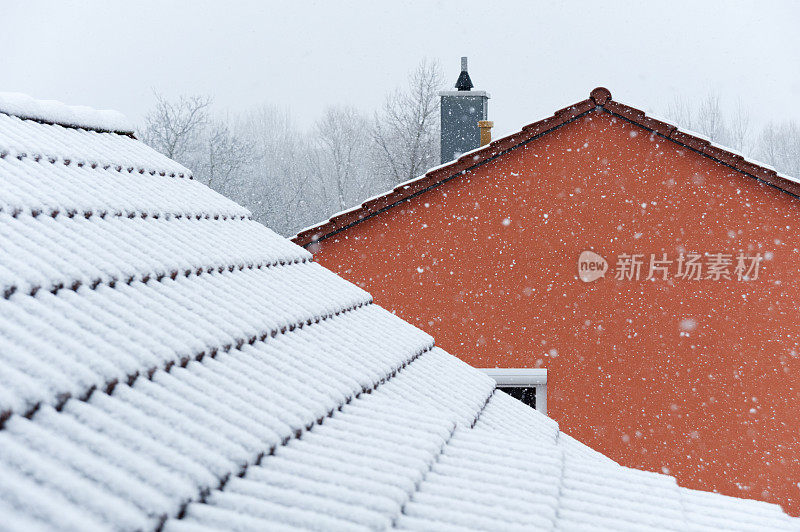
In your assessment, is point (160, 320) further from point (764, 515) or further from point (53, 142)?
point (764, 515)

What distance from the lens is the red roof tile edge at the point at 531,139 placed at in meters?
8.06

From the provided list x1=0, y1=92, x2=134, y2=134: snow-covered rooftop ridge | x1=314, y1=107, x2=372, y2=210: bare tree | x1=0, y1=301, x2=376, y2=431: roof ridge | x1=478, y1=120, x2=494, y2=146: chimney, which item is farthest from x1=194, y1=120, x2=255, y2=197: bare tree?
x1=0, y1=301, x2=376, y2=431: roof ridge

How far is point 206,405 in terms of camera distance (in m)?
1.80

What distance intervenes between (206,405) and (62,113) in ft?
8.31

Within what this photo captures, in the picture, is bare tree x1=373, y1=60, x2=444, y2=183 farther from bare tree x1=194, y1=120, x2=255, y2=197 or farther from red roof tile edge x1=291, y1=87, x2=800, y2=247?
red roof tile edge x1=291, y1=87, x2=800, y2=247

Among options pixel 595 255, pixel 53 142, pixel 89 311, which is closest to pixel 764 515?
pixel 89 311

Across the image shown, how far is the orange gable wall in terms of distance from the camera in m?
8.14

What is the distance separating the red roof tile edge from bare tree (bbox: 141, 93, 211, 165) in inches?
1298

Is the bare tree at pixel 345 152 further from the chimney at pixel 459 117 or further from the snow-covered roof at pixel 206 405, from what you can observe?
the snow-covered roof at pixel 206 405

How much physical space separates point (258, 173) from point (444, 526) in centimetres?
5594

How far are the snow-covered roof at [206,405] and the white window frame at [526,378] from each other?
548 centimetres

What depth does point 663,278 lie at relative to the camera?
8367 millimetres

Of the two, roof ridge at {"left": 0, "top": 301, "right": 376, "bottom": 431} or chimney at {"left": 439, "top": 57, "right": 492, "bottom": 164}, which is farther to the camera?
chimney at {"left": 439, "top": 57, "right": 492, "bottom": 164}

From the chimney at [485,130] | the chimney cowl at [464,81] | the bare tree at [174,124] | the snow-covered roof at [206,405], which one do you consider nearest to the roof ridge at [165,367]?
the snow-covered roof at [206,405]
